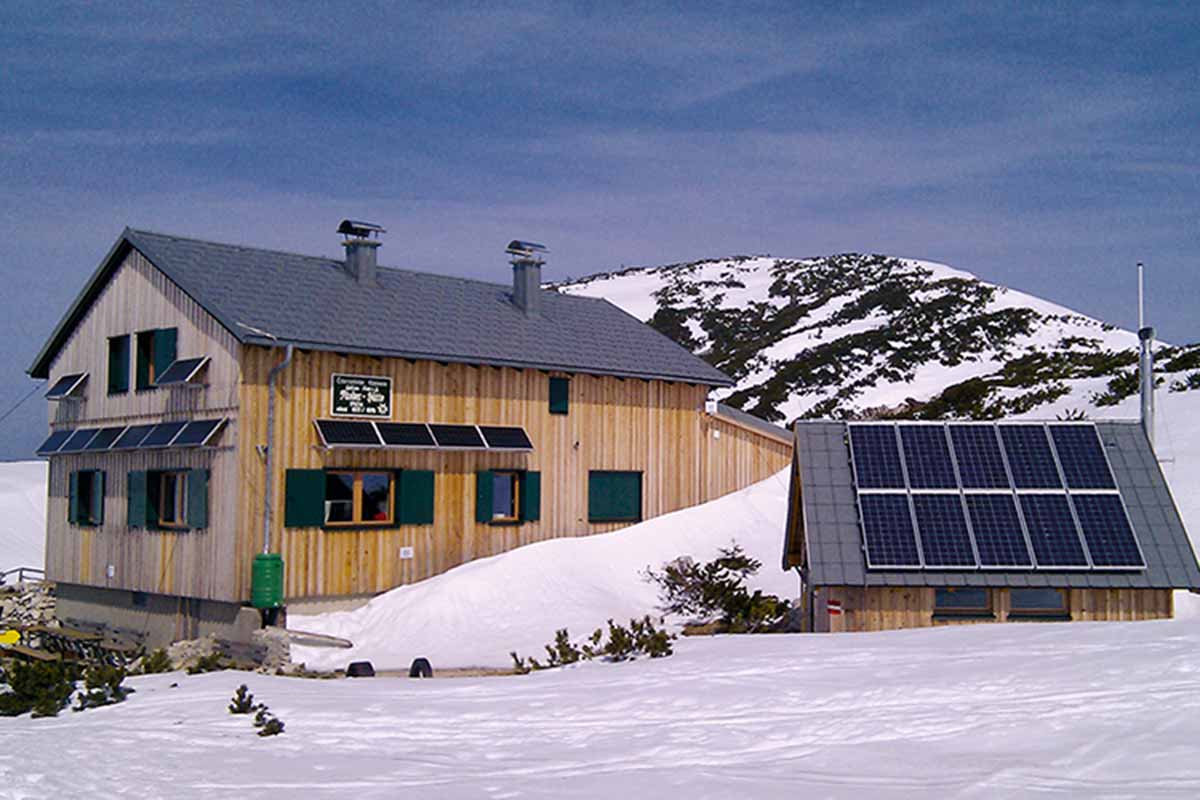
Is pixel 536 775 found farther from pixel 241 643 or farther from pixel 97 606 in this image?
pixel 97 606

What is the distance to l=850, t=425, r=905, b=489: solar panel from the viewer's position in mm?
12750

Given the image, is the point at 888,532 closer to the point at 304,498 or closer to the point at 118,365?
the point at 304,498

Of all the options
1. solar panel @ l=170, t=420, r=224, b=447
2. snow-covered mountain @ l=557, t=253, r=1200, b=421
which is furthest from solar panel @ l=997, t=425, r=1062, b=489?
snow-covered mountain @ l=557, t=253, r=1200, b=421

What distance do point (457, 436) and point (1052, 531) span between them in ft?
36.7

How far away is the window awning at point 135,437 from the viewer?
18.2 metres

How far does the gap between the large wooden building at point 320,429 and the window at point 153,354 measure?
0.15ft

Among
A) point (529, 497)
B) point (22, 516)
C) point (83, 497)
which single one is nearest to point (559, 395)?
point (529, 497)

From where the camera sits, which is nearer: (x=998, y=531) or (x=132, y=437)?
(x=998, y=531)

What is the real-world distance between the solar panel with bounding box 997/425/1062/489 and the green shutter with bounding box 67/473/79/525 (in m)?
17.3

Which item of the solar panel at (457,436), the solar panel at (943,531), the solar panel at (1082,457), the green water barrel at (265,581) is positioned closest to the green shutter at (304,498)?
the green water barrel at (265,581)

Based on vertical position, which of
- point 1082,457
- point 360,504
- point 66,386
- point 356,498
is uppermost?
point 66,386

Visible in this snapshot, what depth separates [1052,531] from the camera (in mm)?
12102

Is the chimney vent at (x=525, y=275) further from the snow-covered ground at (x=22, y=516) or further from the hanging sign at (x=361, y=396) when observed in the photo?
the snow-covered ground at (x=22, y=516)

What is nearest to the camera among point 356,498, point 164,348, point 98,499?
point 356,498
